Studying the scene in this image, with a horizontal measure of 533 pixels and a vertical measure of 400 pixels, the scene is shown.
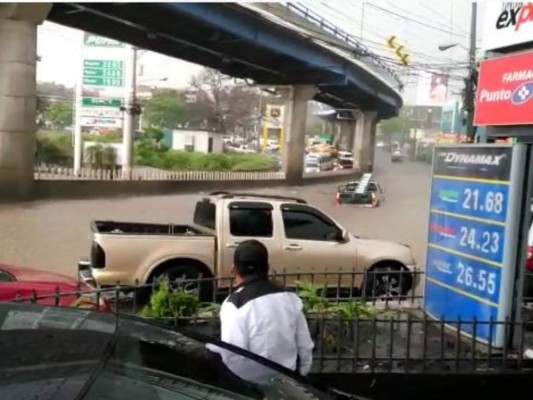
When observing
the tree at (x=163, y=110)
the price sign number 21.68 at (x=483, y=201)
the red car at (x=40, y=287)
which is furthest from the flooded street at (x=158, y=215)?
the price sign number 21.68 at (x=483, y=201)

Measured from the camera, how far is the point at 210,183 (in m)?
26.3

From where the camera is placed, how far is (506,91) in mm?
6211

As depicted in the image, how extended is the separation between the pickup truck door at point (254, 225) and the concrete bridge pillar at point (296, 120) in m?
20.0

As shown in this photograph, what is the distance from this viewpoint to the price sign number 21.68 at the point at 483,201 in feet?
18.6

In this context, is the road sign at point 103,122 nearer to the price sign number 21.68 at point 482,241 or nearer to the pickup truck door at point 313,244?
the pickup truck door at point 313,244

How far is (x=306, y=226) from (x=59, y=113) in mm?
21047

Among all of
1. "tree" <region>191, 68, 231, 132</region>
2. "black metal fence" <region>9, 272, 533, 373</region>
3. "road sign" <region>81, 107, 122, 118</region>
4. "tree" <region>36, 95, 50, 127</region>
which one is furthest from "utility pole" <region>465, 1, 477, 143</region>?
"black metal fence" <region>9, 272, 533, 373</region>

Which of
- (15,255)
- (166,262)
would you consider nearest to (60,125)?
(15,255)

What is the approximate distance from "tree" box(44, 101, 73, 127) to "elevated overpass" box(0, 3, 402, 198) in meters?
4.74

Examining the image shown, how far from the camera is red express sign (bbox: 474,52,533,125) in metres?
5.94

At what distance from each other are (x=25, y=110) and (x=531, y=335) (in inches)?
720

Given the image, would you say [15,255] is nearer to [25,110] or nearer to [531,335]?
[25,110]

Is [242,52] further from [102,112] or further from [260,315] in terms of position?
[260,315]

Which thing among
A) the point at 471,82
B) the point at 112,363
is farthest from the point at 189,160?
the point at 112,363
